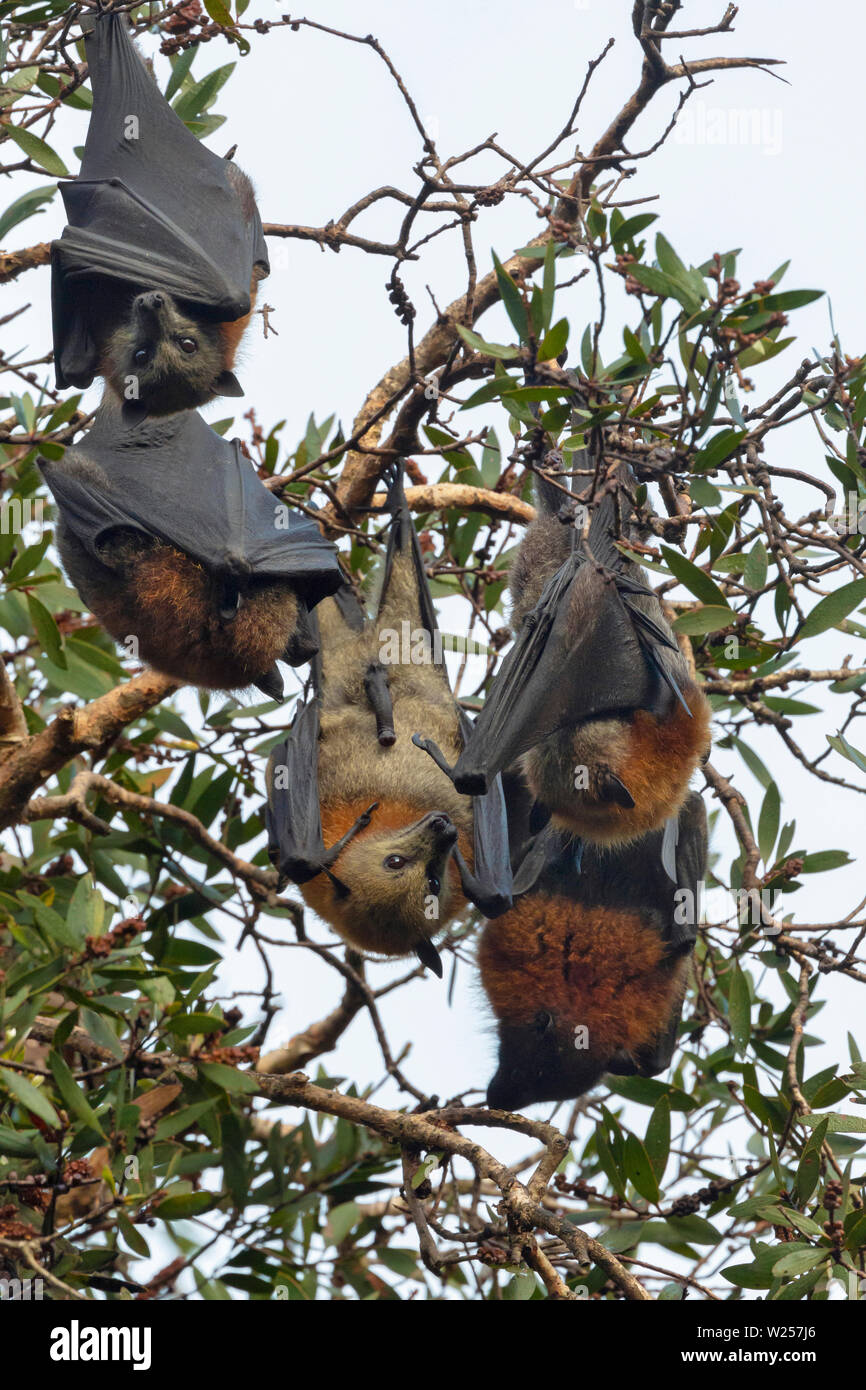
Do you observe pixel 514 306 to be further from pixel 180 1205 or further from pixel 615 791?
pixel 180 1205

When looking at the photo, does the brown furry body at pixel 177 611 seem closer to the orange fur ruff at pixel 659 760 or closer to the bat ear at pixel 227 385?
the bat ear at pixel 227 385

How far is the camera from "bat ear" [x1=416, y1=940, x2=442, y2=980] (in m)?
4.80

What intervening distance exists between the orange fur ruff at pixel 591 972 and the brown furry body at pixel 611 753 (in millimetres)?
597

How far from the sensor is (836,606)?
381 centimetres

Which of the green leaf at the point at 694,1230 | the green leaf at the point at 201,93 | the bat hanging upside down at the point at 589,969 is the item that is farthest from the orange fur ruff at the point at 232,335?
the green leaf at the point at 694,1230

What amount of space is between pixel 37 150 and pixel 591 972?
3581 mm

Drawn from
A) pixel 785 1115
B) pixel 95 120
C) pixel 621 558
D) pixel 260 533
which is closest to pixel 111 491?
pixel 260 533

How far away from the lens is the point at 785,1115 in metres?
4.34

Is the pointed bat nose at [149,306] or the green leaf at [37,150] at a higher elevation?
the green leaf at [37,150]

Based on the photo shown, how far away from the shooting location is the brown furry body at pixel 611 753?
15.5ft

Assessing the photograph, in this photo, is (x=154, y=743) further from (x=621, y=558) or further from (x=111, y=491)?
(x=621, y=558)

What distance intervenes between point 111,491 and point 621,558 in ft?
5.67

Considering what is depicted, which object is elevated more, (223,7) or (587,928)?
(223,7)
